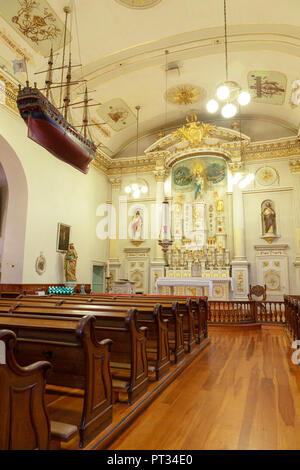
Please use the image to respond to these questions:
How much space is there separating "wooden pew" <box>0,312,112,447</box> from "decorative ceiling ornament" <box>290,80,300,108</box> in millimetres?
10653

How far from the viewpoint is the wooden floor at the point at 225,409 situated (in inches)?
90.6

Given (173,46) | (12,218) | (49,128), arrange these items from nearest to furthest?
(49,128), (173,46), (12,218)

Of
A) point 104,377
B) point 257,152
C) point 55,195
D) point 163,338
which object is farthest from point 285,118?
point 104,377

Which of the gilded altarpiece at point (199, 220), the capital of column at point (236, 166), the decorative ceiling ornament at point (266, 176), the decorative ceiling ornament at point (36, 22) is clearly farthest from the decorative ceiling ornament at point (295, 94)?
the decorative ceiling ornament at point (36, 22)

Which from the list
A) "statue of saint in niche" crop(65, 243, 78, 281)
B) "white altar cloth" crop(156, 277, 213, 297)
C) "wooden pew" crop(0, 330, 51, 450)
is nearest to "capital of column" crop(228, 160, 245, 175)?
"white altar cloth" crop(156, 277, 213, 297)

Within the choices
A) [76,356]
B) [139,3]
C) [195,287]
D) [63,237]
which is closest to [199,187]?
[195,287]

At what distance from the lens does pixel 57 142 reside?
583cm

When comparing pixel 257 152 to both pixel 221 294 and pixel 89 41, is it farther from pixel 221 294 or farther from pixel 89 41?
pixel 89 41

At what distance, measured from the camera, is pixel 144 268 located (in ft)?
42.5

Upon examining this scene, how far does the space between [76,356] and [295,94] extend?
37.0 ft

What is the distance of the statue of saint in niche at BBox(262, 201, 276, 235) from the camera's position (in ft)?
38.6

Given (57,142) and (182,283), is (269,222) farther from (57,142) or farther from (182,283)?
(57,142)

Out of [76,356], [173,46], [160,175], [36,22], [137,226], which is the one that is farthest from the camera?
[137,226]

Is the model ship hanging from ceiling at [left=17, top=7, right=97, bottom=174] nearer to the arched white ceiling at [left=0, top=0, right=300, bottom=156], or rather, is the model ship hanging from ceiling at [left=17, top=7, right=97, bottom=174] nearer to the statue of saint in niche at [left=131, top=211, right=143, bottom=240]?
the arched white ceiling at [left=0, top=0, right=300, bottom=156]
